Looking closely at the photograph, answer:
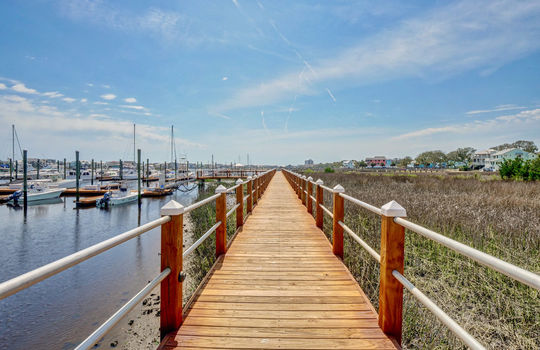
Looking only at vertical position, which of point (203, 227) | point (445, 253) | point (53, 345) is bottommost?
point (53, 345)

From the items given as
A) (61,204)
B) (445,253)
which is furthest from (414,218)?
(61,204)

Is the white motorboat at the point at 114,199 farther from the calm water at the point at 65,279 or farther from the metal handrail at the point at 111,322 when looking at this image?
the metal handrail at the point at 111,322

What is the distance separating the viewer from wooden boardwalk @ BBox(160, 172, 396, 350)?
7.51ft

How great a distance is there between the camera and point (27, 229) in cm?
1656

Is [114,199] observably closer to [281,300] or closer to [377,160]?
[281,300]

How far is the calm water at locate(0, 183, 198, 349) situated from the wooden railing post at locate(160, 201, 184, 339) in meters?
5.35

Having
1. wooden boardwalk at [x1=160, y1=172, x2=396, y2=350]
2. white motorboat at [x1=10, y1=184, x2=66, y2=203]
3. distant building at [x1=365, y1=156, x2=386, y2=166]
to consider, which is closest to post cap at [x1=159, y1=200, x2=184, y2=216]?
wooden boardwalk at [x1=160, y1=172, x2=396, y2=350]

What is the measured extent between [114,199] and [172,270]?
2648 centimetres

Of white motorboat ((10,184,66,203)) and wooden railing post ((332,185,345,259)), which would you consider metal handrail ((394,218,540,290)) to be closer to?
wooden railing post ((332,185,345,259))

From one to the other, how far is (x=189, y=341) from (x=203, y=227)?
9296 millimetres

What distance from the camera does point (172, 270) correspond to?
238 centimetres

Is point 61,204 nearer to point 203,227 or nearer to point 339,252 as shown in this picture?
point 203,227

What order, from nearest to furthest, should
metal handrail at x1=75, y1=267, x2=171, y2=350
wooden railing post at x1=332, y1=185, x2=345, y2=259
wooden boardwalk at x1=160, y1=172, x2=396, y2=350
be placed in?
metal handrail at x1=75, y1=267, x2=171, y2=350, wooden boardwalk at x1=160, y1=172, x2=396, y2=350, wooden railing post at x1=332, y1=185, x2=345, y2=259

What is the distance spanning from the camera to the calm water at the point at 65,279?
630cm
